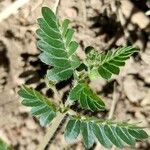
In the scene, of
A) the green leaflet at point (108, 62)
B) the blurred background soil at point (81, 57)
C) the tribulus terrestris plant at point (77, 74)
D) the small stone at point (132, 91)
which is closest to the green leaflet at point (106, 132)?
the tribulus terrestris plant at point (77, 74)

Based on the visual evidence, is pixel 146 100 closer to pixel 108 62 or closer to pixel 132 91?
pixel 132 91

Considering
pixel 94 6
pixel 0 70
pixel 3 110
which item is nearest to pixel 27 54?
pixel 0 70

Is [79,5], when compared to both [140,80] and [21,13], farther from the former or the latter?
[140,80]

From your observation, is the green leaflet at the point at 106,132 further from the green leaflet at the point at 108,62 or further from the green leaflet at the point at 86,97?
the green leaflet at the point at 108,62

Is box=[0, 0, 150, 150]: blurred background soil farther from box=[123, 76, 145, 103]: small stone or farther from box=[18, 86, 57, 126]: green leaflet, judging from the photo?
box=[18, 86, 57, 126]: green leaflet

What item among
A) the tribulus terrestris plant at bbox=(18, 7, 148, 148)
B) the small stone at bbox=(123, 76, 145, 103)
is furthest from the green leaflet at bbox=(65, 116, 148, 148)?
the small stone at bbox=(123, 76, 145, 103)

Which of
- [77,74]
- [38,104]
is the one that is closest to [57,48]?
[77,74]
